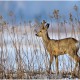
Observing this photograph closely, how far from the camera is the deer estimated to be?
1038cm

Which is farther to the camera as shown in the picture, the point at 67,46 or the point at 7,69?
the point at 67,46

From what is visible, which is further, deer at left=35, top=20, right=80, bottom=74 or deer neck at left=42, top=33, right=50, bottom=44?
deer neck at left=42, top=33, right=50, bottom=44

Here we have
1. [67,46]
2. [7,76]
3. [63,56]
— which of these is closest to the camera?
[7,76]

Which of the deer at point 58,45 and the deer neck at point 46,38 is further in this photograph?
the deer neck at point 46,38

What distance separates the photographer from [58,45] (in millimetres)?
10742

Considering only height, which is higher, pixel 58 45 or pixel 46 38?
pixel 46 38

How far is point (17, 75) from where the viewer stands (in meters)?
9.19

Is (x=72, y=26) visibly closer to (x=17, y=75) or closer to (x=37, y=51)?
(x=37, y=51)

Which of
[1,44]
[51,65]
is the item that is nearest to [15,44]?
[1,44]

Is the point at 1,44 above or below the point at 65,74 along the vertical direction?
above

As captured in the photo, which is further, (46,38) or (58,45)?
(46,38)

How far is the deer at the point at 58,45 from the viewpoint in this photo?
1038 centimetres

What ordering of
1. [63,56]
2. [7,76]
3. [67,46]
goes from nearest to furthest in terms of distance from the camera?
1. [7,76]
2. [63,56]
3. [67,46]

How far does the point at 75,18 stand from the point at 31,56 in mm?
1211
